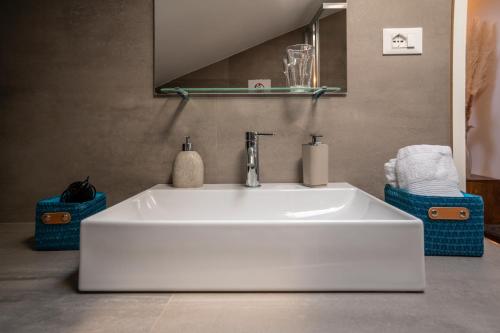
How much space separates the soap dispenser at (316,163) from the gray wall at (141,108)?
99 millimetres

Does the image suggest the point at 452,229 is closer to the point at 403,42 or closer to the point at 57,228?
the point at 403,42

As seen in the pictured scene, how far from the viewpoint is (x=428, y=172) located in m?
0.94

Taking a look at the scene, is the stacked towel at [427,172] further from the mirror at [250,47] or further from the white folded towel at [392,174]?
the mirror at [250,47]

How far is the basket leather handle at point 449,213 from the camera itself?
0.87 m

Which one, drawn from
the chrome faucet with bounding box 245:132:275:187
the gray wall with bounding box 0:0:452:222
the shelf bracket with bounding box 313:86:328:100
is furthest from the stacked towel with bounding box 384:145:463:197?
the chrome faucet with bounding box 245:132:275:187

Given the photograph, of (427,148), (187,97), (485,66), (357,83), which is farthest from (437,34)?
(485,66)

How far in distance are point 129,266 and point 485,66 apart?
2.60 meters

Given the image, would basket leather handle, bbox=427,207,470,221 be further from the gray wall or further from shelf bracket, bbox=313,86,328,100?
shelf bracket, bbox=313,86,328,100

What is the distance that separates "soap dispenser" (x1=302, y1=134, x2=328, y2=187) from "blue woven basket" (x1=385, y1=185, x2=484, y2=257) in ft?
0.95

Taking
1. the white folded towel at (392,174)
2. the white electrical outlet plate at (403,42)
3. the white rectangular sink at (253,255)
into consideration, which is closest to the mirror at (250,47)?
the white electrical outlet plate at (403,42)

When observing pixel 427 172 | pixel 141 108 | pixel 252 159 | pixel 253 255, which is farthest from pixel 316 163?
pixel 141 108

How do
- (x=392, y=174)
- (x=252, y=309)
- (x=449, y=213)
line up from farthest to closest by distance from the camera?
(x=392, y=174) → (x=449, y=213) → (x=252, y=309)

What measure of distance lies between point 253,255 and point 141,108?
2.56 feet

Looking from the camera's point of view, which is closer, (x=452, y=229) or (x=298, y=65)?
(x=452, y=229)
